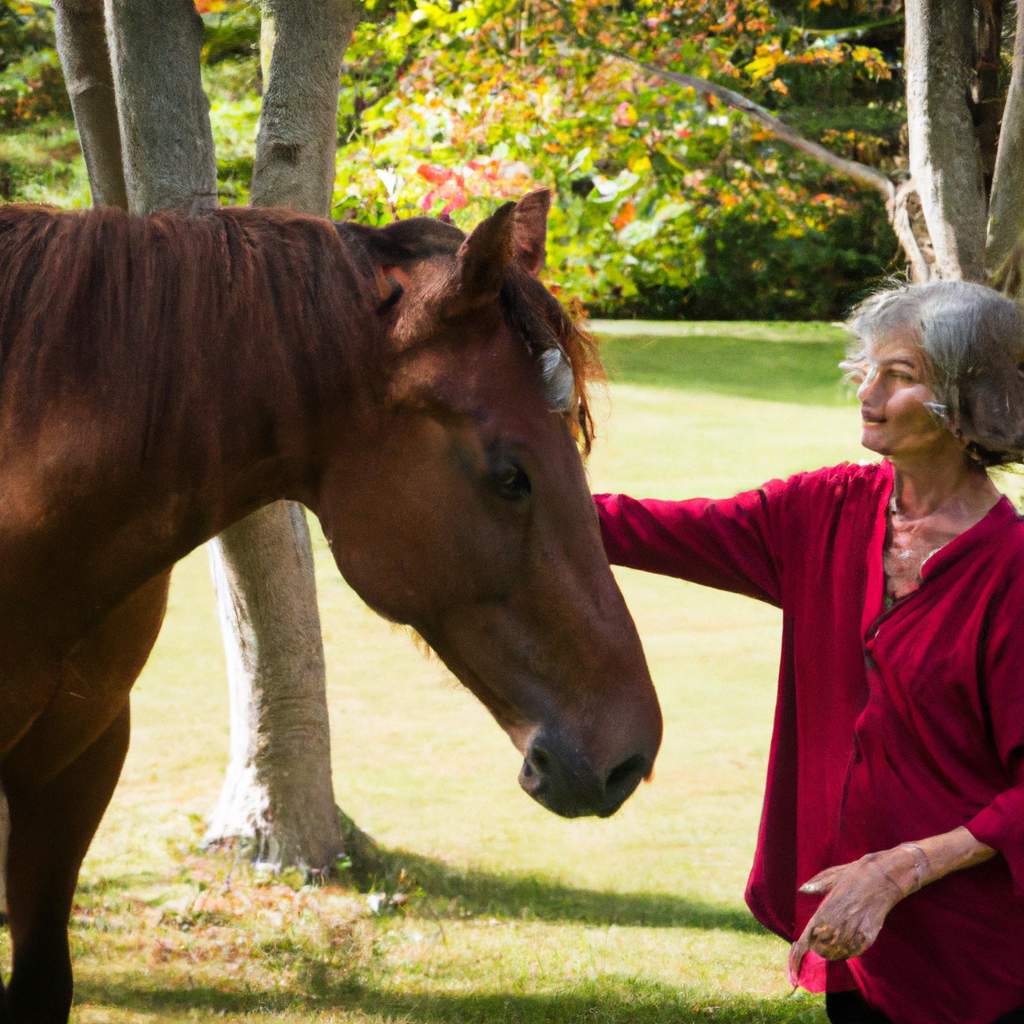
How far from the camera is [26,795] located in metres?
2.53

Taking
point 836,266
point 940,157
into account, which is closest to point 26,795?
point 940,157

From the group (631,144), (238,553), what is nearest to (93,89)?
(238,553)

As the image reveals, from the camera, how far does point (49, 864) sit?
→ 2.63 meters

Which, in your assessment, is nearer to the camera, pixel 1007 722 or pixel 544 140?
pixel 1007 722

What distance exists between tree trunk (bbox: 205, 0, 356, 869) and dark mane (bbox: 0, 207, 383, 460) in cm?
207

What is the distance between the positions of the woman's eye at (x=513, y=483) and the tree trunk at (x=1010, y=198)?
7.83 feet

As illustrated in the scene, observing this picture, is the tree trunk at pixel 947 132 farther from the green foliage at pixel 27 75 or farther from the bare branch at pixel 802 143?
the green foliage at pixel 27 75

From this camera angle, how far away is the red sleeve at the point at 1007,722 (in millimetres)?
1797

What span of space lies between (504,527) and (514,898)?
2.83m

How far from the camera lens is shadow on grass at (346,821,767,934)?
4.10m

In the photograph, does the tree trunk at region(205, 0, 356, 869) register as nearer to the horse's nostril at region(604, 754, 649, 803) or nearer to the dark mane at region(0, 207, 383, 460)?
the dark mane at region(0, 207, 383, 460)

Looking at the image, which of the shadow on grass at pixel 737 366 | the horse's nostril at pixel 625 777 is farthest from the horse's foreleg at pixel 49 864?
the shadow on grass at pixel 737 366

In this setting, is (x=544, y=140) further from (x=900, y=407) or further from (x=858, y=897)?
(x=858, y=897)

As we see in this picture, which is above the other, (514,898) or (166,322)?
(166,322)
